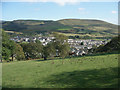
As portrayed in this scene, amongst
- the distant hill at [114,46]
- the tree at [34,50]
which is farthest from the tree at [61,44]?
the tree at [34,50]

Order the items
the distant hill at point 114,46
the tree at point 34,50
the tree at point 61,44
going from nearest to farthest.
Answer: the distant hill at point 114,46 < the tree at point 61,44 < the tree at point 34,50

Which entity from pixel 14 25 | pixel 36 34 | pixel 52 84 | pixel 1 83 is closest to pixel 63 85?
pixel 52 84

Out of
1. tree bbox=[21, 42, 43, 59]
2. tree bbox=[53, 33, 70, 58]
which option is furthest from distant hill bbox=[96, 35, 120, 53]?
tree bbox=[21, 42, 43, 59]

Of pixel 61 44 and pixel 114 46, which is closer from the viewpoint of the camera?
pixel 114 46

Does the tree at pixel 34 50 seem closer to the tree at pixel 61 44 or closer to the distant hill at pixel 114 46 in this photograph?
the tree at pixel 61 44

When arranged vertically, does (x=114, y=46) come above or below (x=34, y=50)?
above

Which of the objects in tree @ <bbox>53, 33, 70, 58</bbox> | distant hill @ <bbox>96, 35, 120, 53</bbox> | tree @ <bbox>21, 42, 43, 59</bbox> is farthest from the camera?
tree @ <bbox>21, 42, 43, 59</bbox>

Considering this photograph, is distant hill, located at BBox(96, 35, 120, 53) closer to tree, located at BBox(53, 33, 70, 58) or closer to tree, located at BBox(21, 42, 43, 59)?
tree, located at BBox(53, 33, 70, 58)

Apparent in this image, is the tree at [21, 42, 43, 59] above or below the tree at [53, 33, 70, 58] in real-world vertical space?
below

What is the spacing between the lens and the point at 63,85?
9.57 meters

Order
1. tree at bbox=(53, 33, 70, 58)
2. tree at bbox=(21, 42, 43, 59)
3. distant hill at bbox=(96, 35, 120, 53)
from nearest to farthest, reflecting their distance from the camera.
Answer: distant hill at bbox=(96, 35, 120, 53) < tree at bbox=(53, 33, 70, 58) < tree at bbox=(21, 42, 43, 59)

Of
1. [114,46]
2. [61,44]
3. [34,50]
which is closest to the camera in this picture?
[114,46]

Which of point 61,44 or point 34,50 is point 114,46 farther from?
point 34,50

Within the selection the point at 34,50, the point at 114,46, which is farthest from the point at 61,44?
the point at 34,50
